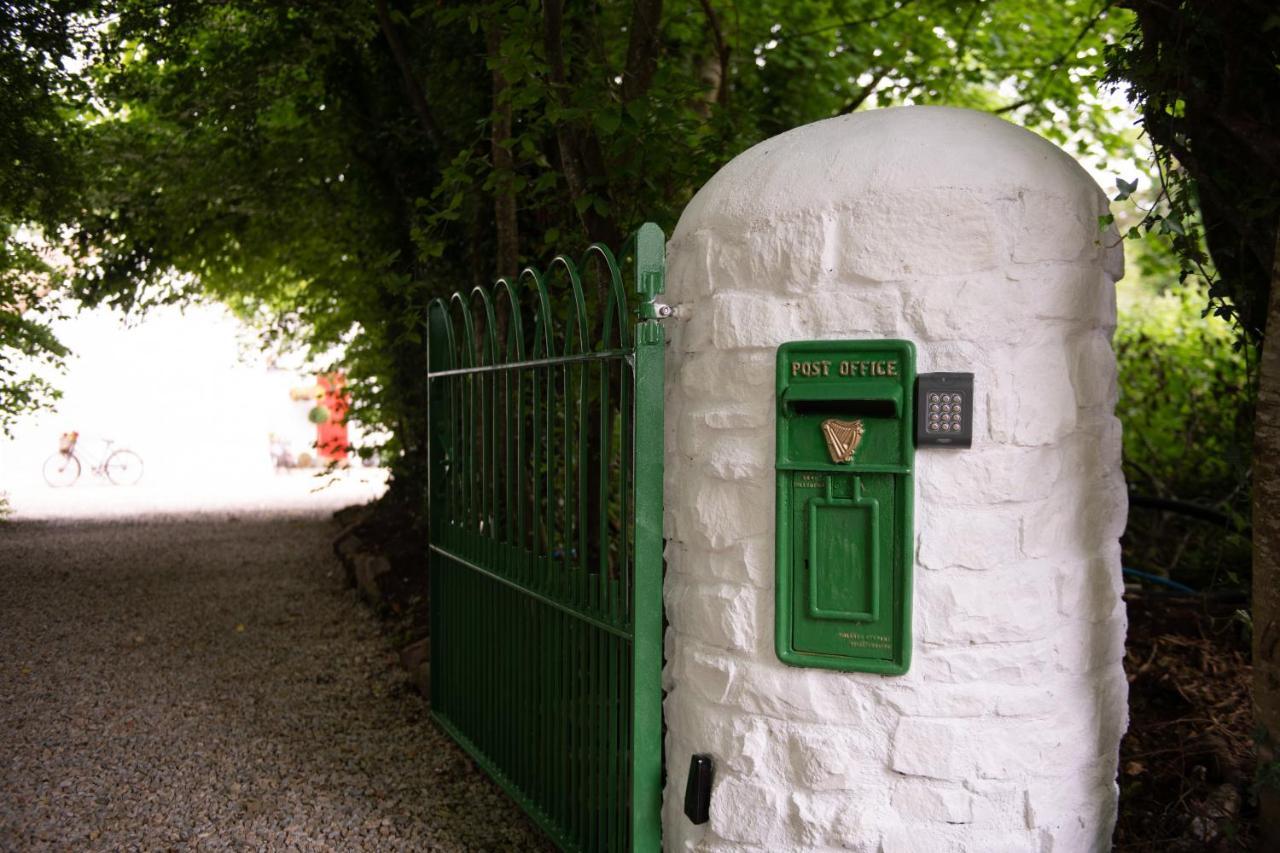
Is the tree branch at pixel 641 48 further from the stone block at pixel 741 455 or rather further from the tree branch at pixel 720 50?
the stone block at pixel 741 455

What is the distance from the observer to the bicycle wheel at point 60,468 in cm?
1834

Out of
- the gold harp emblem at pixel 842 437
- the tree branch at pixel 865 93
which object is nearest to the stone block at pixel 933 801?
the gold harp emblem at pixel 842 437

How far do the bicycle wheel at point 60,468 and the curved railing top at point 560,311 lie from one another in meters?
14.5

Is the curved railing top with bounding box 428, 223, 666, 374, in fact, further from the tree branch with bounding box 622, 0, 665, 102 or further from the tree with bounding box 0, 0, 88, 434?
the tree with bounding box 0, 0, 88, 434

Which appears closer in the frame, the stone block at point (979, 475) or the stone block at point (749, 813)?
the stone block at point (979, 475)

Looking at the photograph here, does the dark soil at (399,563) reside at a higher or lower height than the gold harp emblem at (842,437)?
lower

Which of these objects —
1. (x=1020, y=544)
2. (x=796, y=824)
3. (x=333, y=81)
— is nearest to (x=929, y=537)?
(x=1020, y=544)

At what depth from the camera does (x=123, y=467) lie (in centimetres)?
1916

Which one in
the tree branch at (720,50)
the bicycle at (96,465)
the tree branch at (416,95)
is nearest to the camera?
the tree branch at (720,50)

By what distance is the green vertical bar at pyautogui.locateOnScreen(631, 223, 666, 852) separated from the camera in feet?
9.95

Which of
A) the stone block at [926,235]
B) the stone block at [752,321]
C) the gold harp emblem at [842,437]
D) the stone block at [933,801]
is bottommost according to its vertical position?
the stone block at [933,801]

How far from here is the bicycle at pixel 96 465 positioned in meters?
18.3

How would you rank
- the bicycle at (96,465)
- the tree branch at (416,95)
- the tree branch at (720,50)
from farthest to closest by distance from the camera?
the bicycle at (96,465) < the tree branch at (416,95) < the tree branch at (720,50)

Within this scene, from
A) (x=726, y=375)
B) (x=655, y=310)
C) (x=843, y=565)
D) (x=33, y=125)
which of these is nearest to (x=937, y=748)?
(x=843, y=565)
